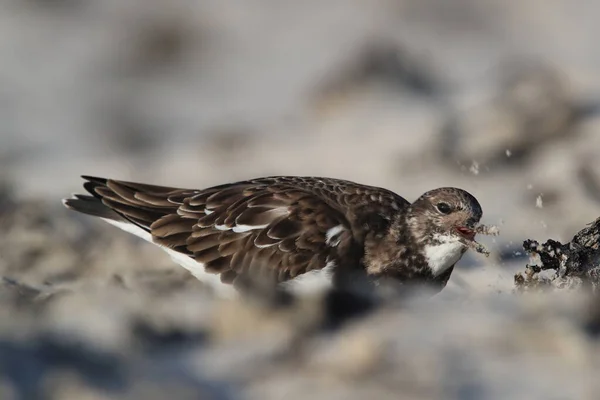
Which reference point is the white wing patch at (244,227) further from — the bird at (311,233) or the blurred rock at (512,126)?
the blurred rock at (512,126)

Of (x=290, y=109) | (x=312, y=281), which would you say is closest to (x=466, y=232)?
(x=312, y=281)

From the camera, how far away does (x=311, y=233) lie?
4680 millimetres

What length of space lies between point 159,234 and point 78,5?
18.3 ft

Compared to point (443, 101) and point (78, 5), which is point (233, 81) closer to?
point (78, 5)

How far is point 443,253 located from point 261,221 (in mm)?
744

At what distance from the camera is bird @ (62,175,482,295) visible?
4645 mm

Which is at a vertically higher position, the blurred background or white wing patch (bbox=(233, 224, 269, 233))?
the blurred background

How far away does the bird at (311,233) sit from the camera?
15.2ft

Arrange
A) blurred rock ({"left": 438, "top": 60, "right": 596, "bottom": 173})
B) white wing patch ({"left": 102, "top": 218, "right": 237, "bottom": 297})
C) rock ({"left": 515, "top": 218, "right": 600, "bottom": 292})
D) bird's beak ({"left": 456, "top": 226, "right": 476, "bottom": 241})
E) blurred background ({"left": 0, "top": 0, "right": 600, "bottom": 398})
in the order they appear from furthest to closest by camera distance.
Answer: blurred rock ({"left": 438, "top": 60, "right": 596, "bottom": 173}), blurred background ({"left": 0, "top": 0, "right": 600, "bottom": 398}), white wing patch ({"left": 102, "top": 218, "right": 237, "bottom": 297}), bird's beak ({"left": 456, "top": 226, "right": 476, "bottom": 241}), rock ({"left": 515, "top": 218, "right": 600, "bottom": 292})

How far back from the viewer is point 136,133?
8.38 metres

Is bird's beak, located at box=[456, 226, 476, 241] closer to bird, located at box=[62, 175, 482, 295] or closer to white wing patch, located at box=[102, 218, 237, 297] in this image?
bird, located at box=[62, 175, 482, 295]

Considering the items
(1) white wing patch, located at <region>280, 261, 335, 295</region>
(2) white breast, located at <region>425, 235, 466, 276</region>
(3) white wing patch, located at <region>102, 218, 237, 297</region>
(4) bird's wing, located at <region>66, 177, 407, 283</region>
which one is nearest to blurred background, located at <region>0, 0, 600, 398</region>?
(3) white wing patch, located at <region>102, 218, 237, 297</region>

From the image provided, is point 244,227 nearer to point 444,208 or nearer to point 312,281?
point 312,281

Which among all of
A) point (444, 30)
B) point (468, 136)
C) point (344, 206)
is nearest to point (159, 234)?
point (344, 206)
